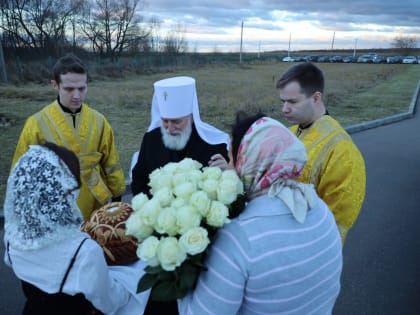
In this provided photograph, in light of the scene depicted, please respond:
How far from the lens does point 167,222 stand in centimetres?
143

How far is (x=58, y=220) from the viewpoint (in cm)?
166

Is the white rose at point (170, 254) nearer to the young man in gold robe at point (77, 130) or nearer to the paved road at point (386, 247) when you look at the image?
the young man in gold robe at point (77, 130)

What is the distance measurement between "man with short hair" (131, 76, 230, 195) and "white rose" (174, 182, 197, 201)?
1557mm

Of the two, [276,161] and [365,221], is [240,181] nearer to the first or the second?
[276,161]

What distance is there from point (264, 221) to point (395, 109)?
1671 centimetres

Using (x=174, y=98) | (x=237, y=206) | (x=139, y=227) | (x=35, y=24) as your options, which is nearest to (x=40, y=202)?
(x=139, y=227)

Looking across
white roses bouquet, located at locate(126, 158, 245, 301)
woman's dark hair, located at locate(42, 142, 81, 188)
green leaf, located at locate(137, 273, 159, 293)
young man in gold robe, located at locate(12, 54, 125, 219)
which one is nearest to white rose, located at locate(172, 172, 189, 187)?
white roses bouquet, located at locate(126, 158, 245, 301)

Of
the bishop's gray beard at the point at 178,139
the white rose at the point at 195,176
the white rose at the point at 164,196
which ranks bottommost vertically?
the bishop's gray beard at the point at 178,139

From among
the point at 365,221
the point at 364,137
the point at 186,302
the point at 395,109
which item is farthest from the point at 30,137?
the point at 395,109

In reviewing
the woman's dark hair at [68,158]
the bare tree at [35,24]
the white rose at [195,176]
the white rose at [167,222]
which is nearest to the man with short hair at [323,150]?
the white rose at [195,176]

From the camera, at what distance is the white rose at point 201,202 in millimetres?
1444

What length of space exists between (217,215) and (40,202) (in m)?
0.79

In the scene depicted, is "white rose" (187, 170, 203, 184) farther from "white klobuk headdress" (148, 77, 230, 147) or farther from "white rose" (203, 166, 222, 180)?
"white klobuk headdress" (148, 77, 230, 147)

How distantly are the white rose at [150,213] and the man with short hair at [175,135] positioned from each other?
1630mm
